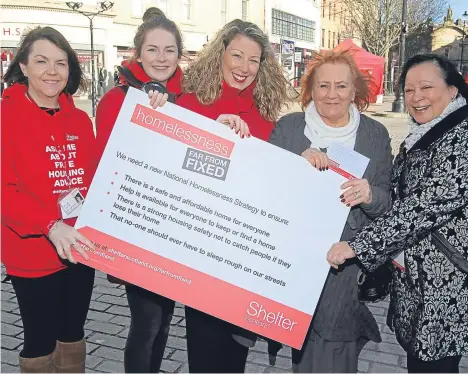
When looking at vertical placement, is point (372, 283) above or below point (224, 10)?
below

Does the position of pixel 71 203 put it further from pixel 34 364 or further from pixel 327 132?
pixel 327 132

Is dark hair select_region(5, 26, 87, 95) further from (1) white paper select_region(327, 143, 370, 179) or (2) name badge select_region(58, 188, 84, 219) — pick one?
(1) white paper select_region(327, 143, 370, 179)

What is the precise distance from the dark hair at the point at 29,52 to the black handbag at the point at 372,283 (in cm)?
191

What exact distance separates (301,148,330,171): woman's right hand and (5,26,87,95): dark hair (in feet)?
4.74

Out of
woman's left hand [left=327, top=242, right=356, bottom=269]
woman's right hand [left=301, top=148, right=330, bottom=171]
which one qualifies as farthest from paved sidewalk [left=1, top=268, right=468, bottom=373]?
woman's right hand [left=301, top=148, right=330, bottom=171]

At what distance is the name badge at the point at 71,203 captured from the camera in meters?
2.47

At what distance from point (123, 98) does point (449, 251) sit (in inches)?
68.7

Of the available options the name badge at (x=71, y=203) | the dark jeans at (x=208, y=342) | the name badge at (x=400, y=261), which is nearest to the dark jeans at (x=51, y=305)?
the name badge at (x=71, y=203)

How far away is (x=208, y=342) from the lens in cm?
256

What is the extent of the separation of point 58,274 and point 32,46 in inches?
47.9

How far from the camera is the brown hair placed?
2.47 m

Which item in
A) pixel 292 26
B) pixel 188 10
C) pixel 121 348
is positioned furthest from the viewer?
pixel 292 26

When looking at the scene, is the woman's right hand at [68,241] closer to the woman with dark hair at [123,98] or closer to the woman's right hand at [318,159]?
the woman with dark hair at [123,98]

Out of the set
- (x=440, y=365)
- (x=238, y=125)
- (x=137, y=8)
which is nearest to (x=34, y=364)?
(x=238, y=125)
